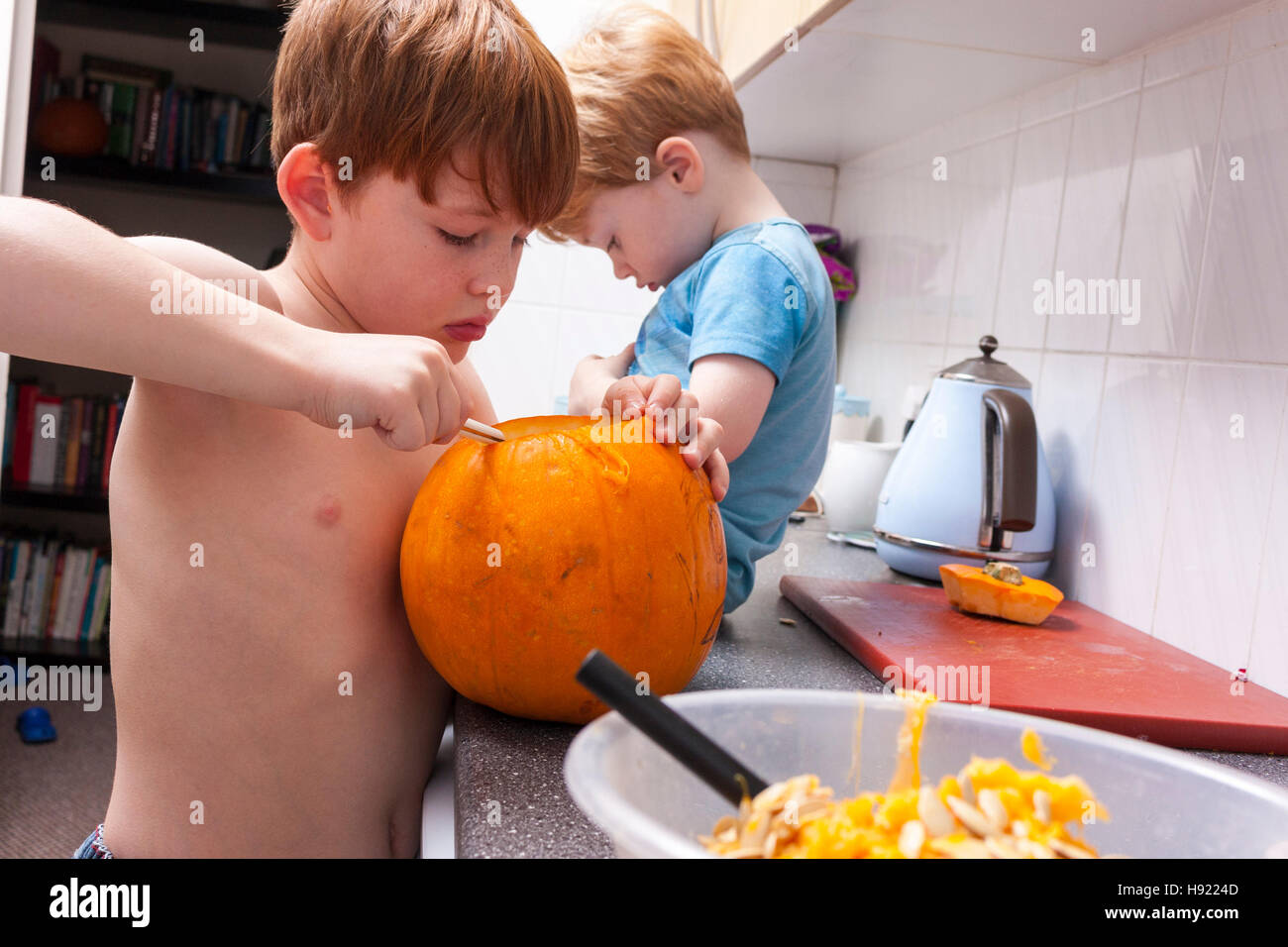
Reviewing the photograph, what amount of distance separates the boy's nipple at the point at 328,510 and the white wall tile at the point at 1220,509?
79 cm

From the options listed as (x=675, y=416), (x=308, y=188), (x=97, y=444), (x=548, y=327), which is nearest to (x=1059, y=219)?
(x=675, y=416)

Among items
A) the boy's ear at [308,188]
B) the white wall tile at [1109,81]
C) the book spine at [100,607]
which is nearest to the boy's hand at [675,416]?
the boy's ear at [308,188]

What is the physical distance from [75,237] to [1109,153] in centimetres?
109

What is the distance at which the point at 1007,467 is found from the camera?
3.63 feet

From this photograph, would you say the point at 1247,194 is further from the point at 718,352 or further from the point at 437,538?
the point at 437,538

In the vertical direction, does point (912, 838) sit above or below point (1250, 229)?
below

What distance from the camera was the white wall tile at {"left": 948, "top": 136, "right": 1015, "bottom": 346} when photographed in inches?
56.7

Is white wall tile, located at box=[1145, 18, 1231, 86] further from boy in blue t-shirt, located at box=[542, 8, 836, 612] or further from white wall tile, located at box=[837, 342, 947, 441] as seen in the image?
white wall tile, located at box=[837, 342, 947, 441]

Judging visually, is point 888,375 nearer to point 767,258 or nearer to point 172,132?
point 767,258

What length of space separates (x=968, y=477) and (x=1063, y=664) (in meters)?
0.39

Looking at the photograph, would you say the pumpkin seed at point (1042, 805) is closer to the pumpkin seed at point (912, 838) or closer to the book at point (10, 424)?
the pumpkin seed at point (912, 838)

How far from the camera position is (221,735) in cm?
68

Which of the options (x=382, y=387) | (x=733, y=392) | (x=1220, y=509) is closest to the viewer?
(x=382, y=387)

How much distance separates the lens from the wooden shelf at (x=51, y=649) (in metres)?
2.43
